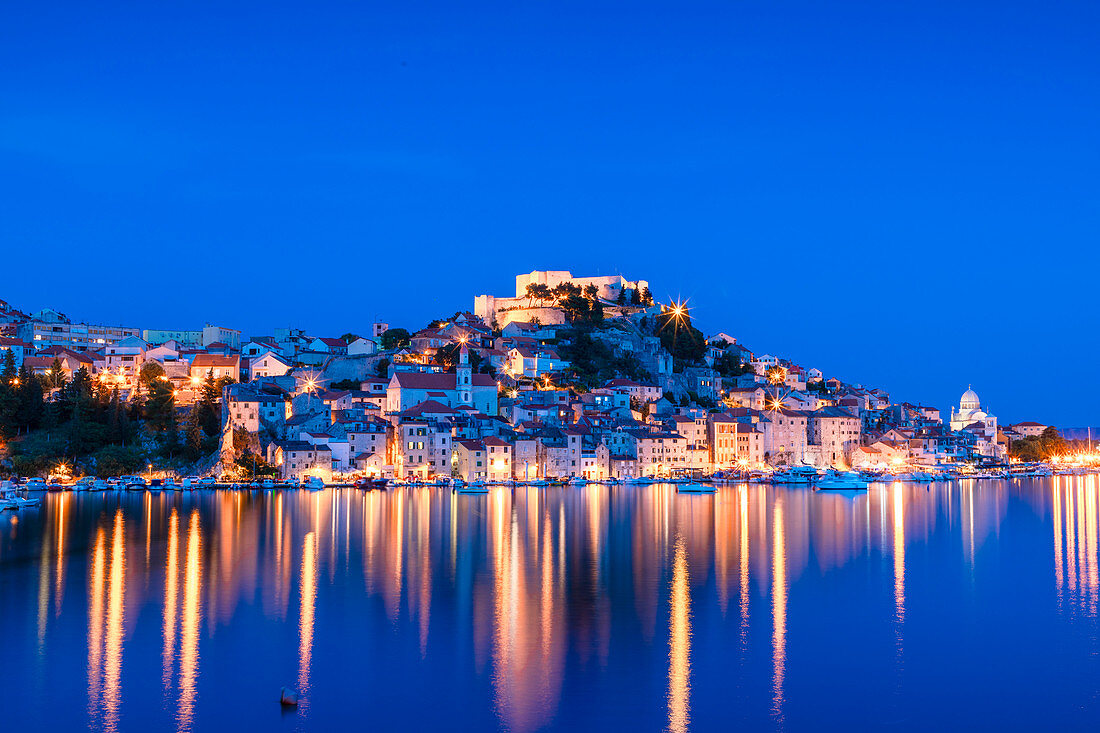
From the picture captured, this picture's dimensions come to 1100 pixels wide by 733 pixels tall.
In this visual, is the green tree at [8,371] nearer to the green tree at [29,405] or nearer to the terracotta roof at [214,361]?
the green tree at [29,405]

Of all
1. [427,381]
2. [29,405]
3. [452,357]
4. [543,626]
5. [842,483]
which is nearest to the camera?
[543,626]

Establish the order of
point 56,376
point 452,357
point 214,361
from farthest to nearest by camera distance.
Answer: point 452,357 < point 214,361 < point 56,376

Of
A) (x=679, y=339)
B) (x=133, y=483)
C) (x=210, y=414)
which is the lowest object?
(x=133, y=483)

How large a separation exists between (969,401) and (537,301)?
43.9 metres

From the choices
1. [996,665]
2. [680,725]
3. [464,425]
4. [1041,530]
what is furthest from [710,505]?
[680,725]

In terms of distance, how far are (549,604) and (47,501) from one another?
28.6 meters

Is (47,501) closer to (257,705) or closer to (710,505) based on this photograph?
(710,505)

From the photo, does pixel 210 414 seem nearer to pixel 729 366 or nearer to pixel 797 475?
pixel 797 475

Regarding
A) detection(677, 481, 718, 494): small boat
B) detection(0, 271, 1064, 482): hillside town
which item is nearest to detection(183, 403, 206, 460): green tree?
detection(0, 271, 1064, 482): hillside town

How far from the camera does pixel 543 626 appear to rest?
593 inches

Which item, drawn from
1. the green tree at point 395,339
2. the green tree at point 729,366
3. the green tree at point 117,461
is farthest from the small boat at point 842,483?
the green tree at point 117,461

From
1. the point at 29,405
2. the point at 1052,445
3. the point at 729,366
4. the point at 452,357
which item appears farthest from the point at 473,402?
the point at 1052,445

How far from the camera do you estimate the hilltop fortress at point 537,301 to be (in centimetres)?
6781

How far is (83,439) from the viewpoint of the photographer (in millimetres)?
46344
